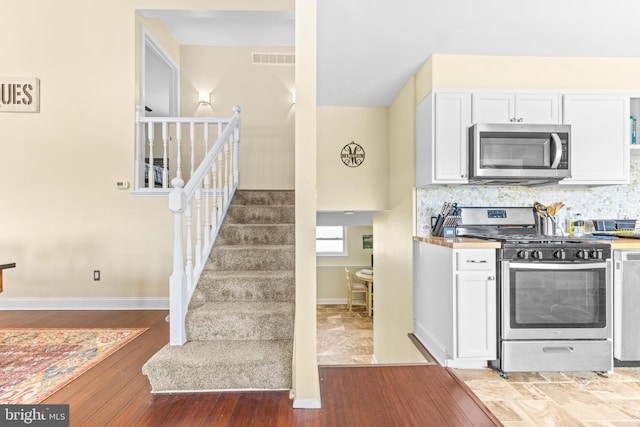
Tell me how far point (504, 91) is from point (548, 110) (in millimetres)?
420

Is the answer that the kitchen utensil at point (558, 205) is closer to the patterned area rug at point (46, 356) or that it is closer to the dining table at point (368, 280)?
the patterned area rug at point (46, 356)

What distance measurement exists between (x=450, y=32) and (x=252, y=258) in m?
2.42

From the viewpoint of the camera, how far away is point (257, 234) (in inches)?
132

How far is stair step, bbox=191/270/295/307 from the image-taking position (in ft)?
8.72

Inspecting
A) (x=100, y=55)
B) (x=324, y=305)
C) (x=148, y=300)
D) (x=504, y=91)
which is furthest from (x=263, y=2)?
(x=324, y=305)

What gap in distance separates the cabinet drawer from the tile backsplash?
0.77 metres

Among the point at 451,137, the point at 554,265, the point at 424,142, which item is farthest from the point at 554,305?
the point at 424,142

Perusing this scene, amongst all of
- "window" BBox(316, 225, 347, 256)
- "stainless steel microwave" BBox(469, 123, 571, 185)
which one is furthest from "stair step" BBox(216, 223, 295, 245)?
"window" BBox(316, 225, 347, 256)

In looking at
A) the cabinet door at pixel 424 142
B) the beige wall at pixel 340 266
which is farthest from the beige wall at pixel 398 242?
the beige wall at pixel 340 266

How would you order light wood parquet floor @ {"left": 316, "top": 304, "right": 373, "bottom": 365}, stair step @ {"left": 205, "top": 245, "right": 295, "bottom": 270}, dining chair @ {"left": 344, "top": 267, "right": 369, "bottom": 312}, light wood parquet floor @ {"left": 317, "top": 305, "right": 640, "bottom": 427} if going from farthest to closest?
dining chair @ {"left": 344, "top": 267, "right": 369, "bottom": 312} → light wood parquet floor @ {"left": 316, "top": 304, "right": 373, "bottom": 365} → stair step @ {"left": 205, "top": 245, "right": 295, "bottom": 270} → light wood parquet floor @ {"left": 317, "top": 305, "right": 640, "bottom": 427}

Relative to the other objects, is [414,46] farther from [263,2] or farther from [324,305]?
[324,305]

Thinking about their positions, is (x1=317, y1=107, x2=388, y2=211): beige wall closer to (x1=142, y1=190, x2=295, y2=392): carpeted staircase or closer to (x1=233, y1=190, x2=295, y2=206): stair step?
(x1=233, y1=190, x2=295, y2=206): stair step

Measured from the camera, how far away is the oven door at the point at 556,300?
7.82ft

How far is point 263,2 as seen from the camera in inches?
158
